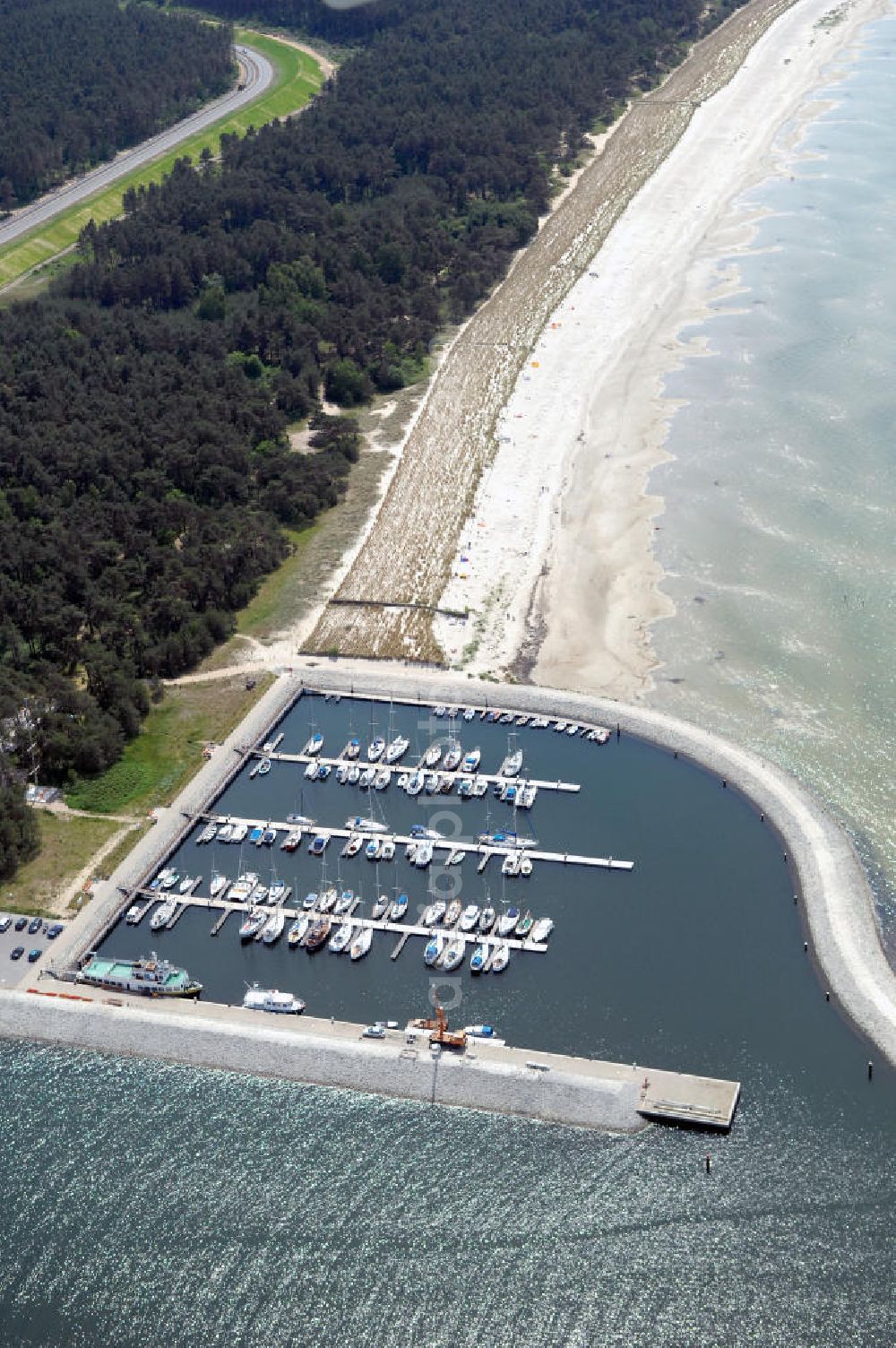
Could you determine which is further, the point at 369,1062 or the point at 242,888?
the point at 242,888

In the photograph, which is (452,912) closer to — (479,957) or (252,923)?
(479,957)

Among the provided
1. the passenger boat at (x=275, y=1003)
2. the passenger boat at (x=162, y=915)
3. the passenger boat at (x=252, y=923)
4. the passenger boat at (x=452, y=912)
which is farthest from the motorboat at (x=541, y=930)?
the passenger boat at (x=162, y=915)

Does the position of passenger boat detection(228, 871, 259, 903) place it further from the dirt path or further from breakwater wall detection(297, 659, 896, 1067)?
the dirt path

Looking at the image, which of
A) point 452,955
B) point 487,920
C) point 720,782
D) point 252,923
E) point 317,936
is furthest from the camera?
point 720,782

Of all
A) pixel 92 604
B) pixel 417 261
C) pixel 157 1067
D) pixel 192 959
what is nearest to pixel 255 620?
pixel 92 604

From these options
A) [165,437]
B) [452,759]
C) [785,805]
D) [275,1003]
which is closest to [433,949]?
[275,1003]

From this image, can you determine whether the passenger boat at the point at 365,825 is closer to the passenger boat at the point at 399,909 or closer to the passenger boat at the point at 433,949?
the passenger boat at the point at 399,909

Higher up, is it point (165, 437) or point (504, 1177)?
point (165, 437)
